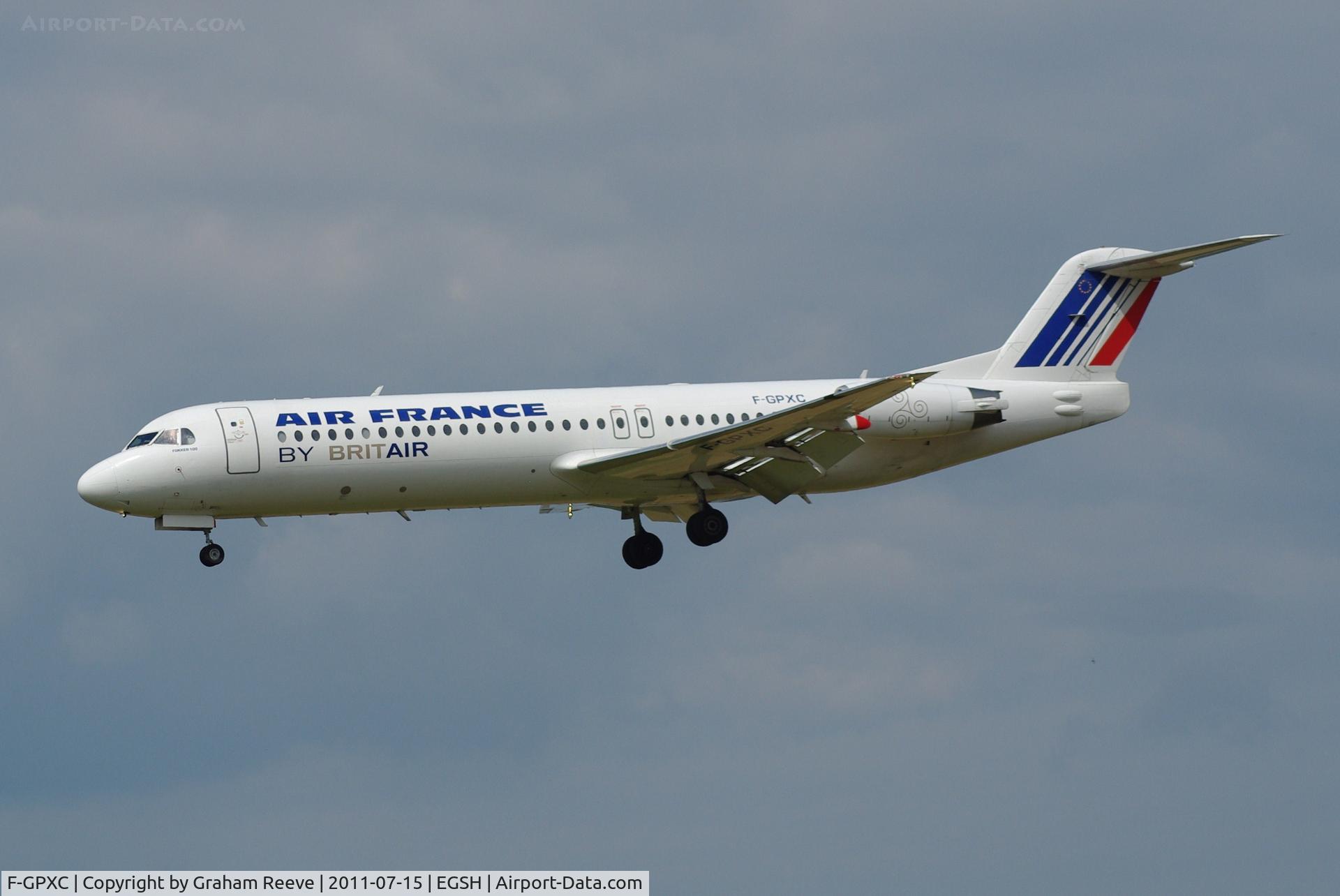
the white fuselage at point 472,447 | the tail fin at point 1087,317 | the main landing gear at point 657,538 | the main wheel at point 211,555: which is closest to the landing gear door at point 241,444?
the white fuselage at point 472,447

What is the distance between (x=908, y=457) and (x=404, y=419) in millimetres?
10647

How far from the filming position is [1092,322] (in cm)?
4256

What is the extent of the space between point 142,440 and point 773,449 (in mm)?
12330

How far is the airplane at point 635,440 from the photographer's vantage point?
3694 cm

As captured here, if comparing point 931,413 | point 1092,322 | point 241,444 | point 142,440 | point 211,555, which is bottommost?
point 211,555

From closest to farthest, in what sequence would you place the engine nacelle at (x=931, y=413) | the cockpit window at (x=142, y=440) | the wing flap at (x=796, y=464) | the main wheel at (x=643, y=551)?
1. the cockpit window at (x=142, y=440)
2. the wing flap at (x=796, y=464)
3. the engine nacelle at (x=931, y=413)
4. the main wheel at (x=643, y=551)

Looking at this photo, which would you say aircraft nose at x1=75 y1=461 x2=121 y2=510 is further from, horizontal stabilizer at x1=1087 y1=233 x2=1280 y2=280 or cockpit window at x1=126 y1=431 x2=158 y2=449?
horizontal stabilizer at x1=1087 y1=233 x2=1280 y2=280

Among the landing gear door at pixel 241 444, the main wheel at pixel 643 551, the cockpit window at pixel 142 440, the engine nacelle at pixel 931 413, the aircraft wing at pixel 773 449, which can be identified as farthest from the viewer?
the main wheel at pixel 643 551

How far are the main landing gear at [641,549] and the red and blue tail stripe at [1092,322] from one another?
29.1 feet

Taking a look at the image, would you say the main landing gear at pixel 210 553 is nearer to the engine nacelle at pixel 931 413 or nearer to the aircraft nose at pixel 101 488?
the aircraft nose at pixel 101 488

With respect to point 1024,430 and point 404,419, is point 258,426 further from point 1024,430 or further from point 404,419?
point 1024,430

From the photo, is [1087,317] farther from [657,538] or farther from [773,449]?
[657,538]

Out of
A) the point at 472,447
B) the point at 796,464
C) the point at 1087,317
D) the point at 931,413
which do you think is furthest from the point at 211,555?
the point at 1087,317

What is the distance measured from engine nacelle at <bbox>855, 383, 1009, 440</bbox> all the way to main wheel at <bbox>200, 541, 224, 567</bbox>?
511 inches
